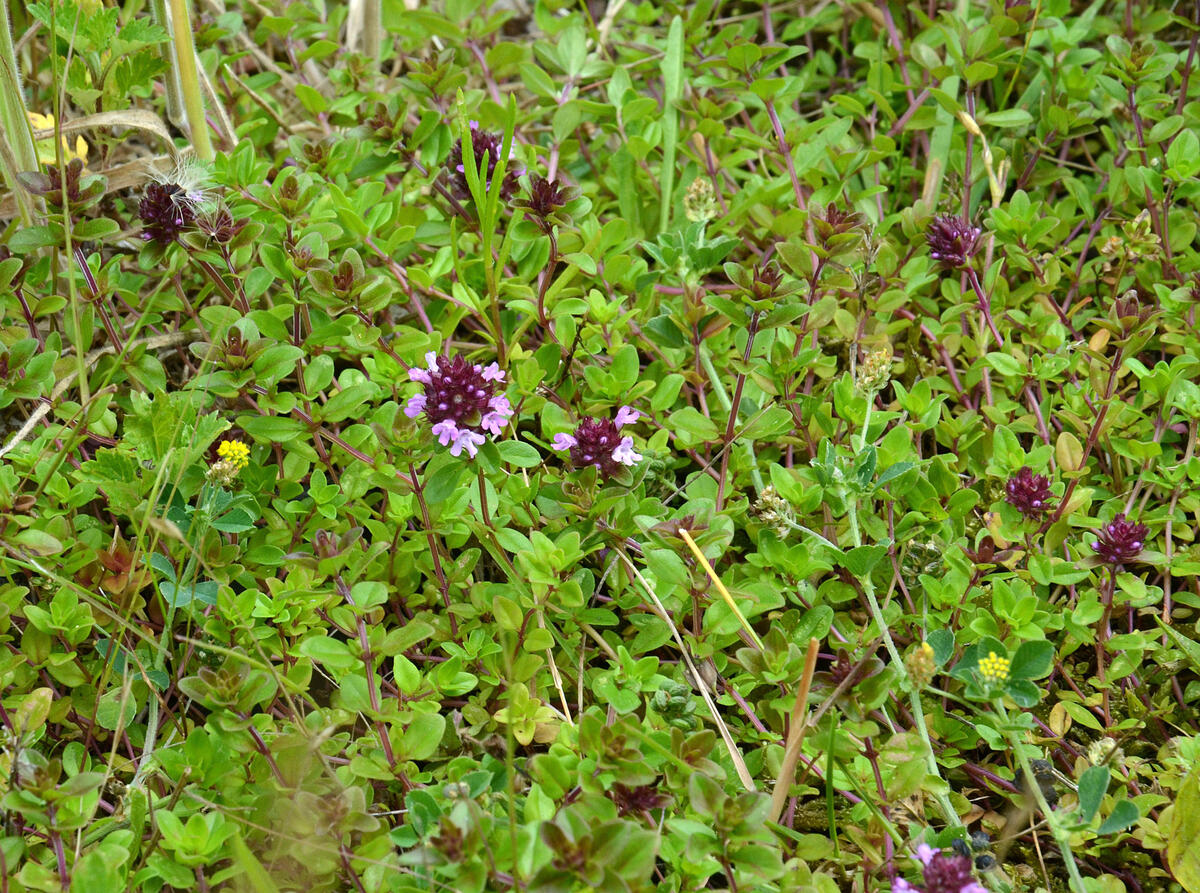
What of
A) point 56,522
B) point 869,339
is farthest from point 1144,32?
point 56,522

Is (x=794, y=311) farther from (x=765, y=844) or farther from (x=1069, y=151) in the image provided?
(x=1069, y=151)

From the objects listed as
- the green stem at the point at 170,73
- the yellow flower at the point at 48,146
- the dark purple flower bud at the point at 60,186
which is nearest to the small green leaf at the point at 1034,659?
the dark purple flower bud at the point at 60,186

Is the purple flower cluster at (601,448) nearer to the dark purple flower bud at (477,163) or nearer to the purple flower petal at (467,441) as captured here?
the purple flower petal at (467,441)

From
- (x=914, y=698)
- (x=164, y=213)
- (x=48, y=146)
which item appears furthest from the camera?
(x=48, y=146)

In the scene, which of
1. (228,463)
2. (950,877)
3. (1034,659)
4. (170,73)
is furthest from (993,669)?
(170,73)

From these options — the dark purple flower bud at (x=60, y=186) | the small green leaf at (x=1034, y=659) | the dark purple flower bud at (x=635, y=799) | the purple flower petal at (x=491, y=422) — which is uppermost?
the dark purple flower bud at (x=60, y=186)

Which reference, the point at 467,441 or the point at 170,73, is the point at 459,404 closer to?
the point at 467,441
